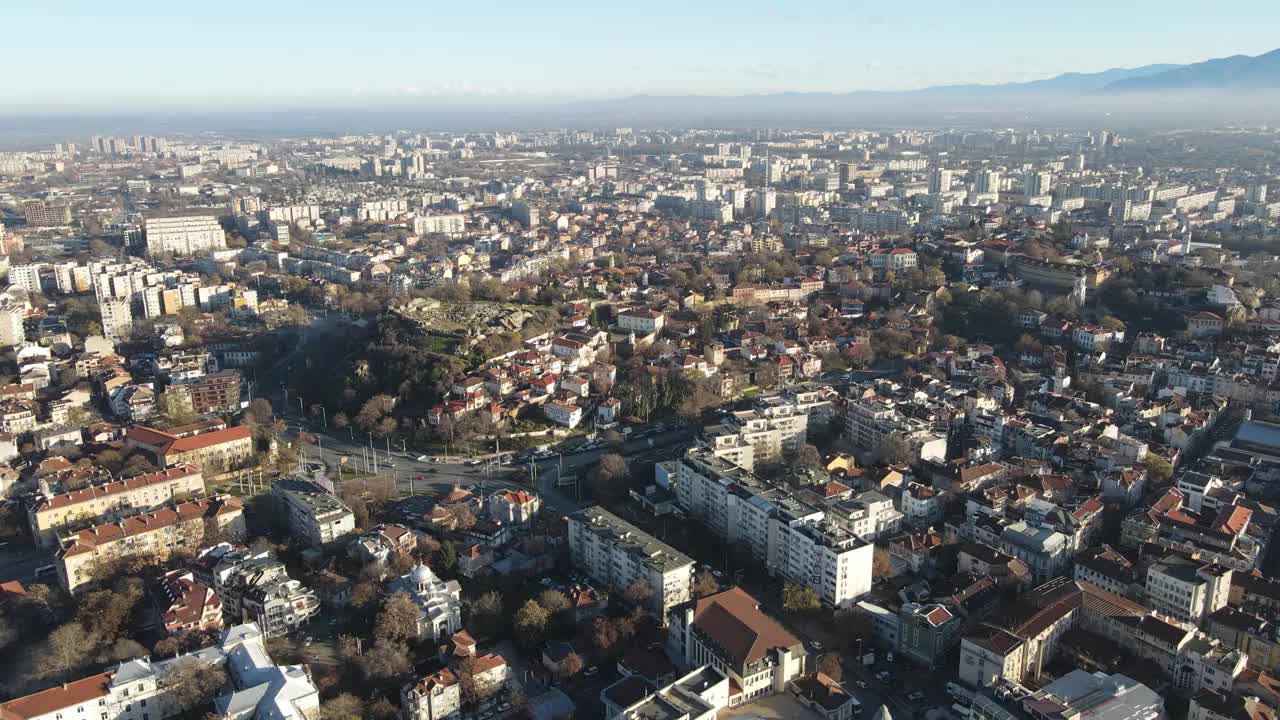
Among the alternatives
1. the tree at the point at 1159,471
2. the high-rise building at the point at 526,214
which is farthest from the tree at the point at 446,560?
the high-rise building at the point at 526,214

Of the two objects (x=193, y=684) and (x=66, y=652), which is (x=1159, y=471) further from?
(x=66, y=652)

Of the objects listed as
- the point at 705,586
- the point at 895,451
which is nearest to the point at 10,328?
the point at 705,586

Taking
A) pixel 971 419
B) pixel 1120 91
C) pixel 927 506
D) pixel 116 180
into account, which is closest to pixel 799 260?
pixel 971 419

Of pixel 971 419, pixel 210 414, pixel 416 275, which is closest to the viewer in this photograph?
pixel 971 419

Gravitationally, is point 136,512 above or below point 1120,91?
below

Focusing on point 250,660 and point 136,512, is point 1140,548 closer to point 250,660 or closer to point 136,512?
point 250,660

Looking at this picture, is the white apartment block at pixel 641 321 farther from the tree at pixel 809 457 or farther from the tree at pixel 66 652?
the tree at pixel 66 652

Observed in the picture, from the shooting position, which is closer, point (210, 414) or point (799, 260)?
point (210, 414)
